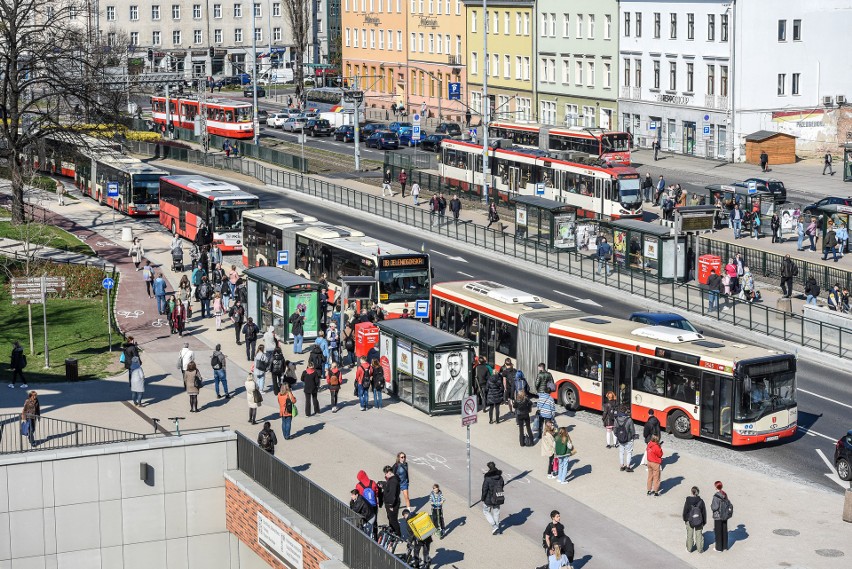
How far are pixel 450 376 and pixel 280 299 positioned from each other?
1059 centimetres

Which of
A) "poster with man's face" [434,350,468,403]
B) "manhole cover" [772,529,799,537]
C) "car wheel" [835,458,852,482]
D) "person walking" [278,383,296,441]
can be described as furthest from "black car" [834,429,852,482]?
"person walking" [278,383,296,441]

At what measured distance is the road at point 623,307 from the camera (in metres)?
35.6

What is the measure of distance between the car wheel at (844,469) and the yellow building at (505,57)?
75392 millimetres

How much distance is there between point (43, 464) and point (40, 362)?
18766mm

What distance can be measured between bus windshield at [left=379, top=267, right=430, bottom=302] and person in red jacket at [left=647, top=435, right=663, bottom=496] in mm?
18434

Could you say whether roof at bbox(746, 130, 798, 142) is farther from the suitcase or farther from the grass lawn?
the suitcase

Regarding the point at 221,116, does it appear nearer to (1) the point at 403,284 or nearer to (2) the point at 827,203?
(2) the point at 827,203

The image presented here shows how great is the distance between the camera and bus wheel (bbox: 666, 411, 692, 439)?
3694cm

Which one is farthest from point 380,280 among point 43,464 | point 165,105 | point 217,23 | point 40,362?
point 217,23

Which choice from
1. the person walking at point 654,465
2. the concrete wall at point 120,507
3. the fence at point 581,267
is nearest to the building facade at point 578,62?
the fence at point 581,267

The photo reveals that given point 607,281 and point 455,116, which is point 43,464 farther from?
point 455,116

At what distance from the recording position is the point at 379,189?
279ft

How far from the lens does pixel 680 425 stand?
37.1m

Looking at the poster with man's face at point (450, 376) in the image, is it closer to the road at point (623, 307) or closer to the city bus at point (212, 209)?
the road at point (623, 307)
